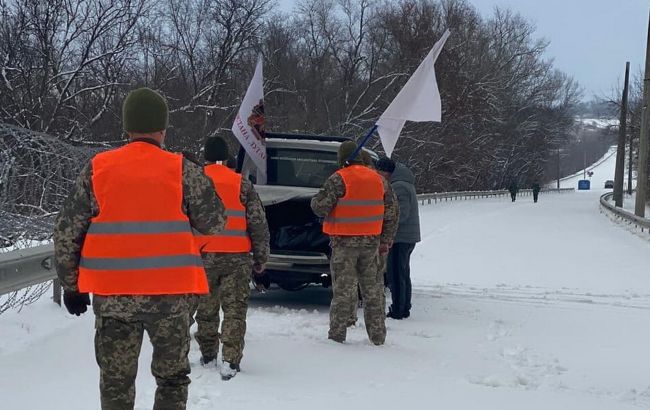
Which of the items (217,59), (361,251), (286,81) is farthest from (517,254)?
(286,81)

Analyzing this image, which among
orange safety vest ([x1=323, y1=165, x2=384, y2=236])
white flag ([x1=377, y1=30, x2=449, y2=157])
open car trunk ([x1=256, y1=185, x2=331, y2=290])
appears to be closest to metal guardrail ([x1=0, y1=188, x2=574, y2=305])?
orange safety vest ([x1=323, y1=165, x2=384, y2=236])

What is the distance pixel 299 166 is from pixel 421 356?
4.28 m

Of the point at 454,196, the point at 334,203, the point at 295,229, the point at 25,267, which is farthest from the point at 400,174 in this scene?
the point at 454,196

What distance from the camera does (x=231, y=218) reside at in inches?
230

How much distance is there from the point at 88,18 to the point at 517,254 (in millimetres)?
18544

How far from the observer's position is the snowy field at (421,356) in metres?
5.16

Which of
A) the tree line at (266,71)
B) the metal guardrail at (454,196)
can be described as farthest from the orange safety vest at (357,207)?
the metal guardrail at (454,196)

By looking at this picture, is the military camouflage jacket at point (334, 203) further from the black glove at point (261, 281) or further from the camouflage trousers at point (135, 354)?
the camouflage trousers at point (135, 354)

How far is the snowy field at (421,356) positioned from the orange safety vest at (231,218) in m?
0.97

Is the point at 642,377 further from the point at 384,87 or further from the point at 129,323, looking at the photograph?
the point at 384,87

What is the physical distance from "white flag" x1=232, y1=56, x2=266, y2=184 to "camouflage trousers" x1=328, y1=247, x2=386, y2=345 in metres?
2.30

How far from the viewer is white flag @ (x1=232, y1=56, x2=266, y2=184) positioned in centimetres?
862

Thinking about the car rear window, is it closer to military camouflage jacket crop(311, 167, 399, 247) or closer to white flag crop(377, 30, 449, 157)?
white flag crop(377, 30, 449, 157)

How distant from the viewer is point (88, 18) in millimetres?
27141
